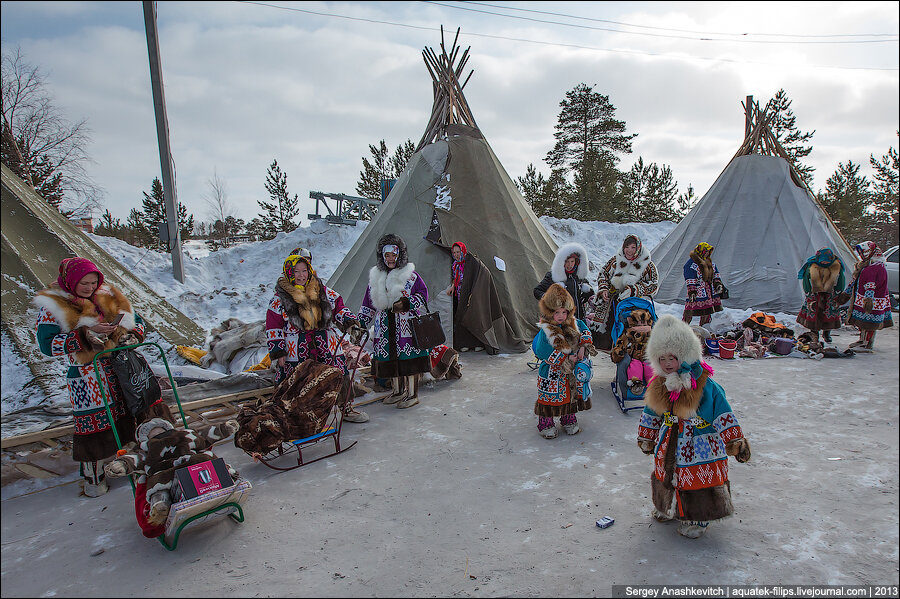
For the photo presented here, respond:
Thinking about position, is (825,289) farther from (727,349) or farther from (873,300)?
(727,349)

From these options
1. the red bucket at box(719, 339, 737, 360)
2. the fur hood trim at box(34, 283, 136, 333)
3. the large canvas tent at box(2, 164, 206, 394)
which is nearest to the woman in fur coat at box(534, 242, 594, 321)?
the red bucket at box(719, 339, 737, 360)

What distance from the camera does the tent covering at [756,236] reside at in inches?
368

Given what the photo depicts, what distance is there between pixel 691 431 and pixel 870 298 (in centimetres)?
575

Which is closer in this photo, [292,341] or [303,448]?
[303,448]

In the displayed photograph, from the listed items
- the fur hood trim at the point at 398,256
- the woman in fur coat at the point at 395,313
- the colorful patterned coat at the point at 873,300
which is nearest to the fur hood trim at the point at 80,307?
the woman in fur coat at the point at 395,313

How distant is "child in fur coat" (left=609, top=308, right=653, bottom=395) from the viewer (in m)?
4.41

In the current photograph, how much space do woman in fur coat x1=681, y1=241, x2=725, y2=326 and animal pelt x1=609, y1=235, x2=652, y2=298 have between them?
8.04ft

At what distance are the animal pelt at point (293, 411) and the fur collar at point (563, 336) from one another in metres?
1.74

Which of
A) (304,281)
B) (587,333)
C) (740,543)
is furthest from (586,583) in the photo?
(304,281)

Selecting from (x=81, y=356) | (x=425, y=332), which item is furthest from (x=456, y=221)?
(x=81, y=356)

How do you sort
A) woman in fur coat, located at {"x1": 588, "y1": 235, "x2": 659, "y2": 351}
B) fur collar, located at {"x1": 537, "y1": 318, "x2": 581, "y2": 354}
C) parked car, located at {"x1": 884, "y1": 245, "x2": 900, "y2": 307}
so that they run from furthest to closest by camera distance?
parked car, located at {"x1": 884, "y1": 245, "x2": 900, "y2": 307} < woman in fur coat, located at {"x1": 588, "y1": 235, "x2": 659, "y2": 351} < fur collar, located at {"x1": 537, "y1": 318, "x2": 581, "y2": 354}

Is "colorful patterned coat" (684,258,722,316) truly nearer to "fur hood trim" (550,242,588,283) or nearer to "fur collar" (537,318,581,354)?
"fur hood trim" (550,242,588,283)

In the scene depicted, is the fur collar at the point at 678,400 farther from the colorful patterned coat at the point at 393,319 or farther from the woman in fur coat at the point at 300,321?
the colorful patterned coat at the point at 393,319

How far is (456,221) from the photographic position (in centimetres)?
732
